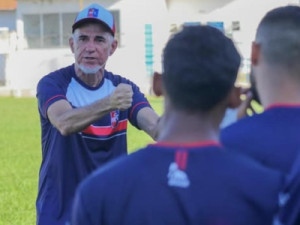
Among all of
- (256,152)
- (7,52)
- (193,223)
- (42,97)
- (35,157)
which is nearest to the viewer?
(193,223)

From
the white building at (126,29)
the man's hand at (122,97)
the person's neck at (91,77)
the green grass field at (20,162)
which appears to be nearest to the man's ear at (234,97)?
the man's hand at (122,97)

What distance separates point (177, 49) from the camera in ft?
7.98

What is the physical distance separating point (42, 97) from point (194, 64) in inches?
84.0

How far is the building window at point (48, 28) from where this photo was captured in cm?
3772

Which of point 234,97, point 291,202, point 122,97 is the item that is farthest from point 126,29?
point 291,202

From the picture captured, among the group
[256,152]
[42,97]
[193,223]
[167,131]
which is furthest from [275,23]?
[42,97]

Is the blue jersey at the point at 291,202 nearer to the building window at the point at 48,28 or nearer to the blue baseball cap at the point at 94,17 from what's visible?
the blue baseball cap at the point at 94,17

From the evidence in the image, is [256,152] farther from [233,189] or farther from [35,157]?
[35,157]

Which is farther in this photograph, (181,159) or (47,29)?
(47,29)

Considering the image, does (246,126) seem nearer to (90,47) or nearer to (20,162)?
(90,47)

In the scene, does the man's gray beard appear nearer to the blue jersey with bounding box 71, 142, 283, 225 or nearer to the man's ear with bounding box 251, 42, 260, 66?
the man's ear with bounding box 251, 42, 260, 66

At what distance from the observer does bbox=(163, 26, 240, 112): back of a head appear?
94.3 inches

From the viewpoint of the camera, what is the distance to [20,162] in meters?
13.5

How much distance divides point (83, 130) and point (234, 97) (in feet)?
6.11
